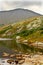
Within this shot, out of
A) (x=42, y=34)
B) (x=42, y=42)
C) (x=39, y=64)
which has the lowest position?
(x=39, y=64)

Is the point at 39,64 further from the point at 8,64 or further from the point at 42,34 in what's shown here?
the point at 42,34

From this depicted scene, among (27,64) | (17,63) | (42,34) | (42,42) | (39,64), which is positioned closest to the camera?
(39,64)

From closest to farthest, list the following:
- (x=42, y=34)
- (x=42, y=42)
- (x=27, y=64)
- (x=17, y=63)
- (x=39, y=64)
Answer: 1. (x=39, y=64)
2. (x=27, y=64)
3. (x=17, y=63)
4. (x=42, y=42)
5. (x=42, y=34)

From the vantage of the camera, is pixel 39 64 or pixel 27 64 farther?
pixel 27 64

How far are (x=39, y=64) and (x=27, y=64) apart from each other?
4208 mm

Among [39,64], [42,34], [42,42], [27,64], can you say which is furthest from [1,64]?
[42,34]

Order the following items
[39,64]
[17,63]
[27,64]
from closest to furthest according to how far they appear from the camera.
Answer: [39,64]
[27,64]
[17,63]

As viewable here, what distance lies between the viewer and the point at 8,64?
188 ft

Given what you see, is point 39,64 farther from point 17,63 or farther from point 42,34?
point 42,34

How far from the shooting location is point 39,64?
5178 centimetres

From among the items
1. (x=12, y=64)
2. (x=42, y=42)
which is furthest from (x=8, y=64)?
(x=42, y=42)

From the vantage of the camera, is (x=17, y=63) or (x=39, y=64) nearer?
(x=39, y=64)

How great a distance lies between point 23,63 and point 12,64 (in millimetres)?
2649

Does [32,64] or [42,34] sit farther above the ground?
[42,34]
